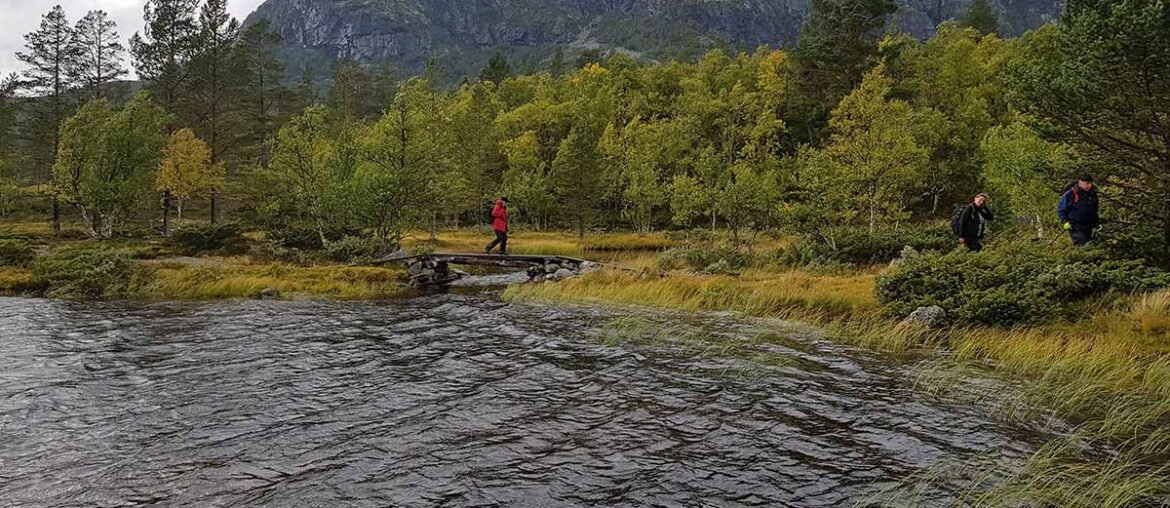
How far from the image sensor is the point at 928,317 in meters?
14.5

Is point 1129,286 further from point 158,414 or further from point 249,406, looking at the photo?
point 158,414

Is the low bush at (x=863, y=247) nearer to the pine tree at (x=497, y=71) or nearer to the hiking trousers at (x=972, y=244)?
the hiking trousers at (x=972, y=244)

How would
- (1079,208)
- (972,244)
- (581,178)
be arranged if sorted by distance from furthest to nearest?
1. (581,178)
2. (972,244)
3. (1079,208)

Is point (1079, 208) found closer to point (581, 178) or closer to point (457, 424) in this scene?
point (457, 424)

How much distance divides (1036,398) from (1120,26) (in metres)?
10.4

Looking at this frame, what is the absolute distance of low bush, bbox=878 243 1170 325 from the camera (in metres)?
13.6

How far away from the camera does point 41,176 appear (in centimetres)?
7019

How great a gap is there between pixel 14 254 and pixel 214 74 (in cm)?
2919

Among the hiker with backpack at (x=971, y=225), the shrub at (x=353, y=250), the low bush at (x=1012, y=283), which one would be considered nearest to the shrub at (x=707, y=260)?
the hiker with backpack at (x=971, y=225)

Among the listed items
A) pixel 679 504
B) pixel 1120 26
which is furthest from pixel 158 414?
pixel 1120 26

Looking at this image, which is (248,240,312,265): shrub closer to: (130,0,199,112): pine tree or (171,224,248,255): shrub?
(171,224,248,255): shrub

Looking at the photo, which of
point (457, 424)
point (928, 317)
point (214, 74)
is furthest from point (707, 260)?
point (214, 74)

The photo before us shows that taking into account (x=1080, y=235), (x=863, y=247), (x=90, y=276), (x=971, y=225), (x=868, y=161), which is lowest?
(x=90, y=276)

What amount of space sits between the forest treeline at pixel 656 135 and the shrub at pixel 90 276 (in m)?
10.2
